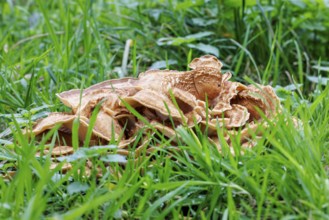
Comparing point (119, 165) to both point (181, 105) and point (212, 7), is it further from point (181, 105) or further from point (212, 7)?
point (212, 7)

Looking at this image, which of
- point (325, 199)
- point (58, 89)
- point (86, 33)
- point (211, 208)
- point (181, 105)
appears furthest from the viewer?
point (86, 33)

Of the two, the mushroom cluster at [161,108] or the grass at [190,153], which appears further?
the mushroom cluster at [161,108]

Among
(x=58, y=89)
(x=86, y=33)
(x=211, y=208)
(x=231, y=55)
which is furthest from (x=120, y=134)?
(x=231, y=55)

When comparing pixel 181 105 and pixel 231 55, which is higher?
A: pixel 181 105

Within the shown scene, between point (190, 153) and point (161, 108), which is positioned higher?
point (161, 108)
